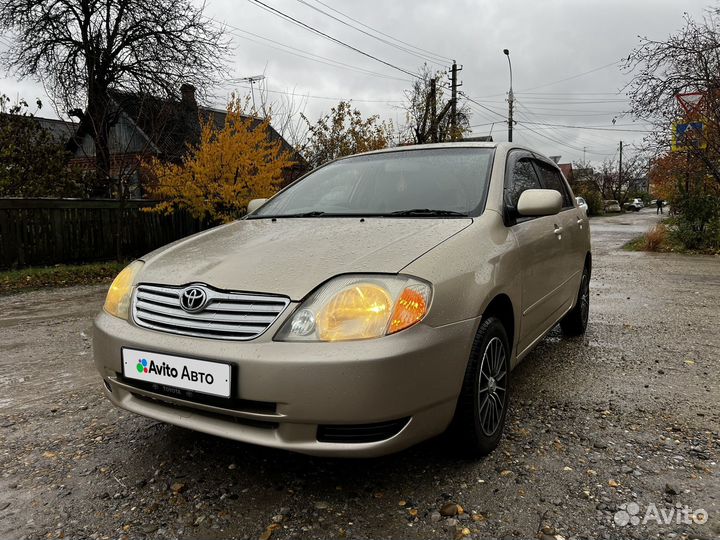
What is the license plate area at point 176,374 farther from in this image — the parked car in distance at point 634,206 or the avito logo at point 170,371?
the parked car in distance at point 634,206

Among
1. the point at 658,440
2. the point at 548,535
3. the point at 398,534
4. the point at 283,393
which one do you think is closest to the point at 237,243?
the point at 283,393

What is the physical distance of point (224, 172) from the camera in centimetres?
1070

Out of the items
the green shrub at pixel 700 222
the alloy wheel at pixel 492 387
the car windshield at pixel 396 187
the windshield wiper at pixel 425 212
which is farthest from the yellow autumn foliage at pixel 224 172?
the green shrub at pixel 700 222

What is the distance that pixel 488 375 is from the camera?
7.73 ft

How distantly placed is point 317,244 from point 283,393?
0.76 metres

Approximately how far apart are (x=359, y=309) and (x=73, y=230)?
11112mm

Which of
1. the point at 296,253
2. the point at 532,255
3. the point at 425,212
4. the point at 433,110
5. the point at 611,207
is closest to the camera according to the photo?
the point at 296,253

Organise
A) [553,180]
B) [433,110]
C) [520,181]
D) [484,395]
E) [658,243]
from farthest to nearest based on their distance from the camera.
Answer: [433,110]
[658,243]
[553,180]
[520,181]
[484,395]

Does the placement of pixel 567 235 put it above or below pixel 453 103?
below

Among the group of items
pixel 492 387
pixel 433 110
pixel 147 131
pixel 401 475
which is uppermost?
pixel 433 110

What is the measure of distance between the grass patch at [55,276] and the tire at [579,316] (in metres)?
7.82

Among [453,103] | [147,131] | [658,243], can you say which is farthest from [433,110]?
[147,131]

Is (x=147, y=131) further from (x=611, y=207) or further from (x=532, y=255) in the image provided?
(x=611, y=207)

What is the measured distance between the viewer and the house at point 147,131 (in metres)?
11.6
